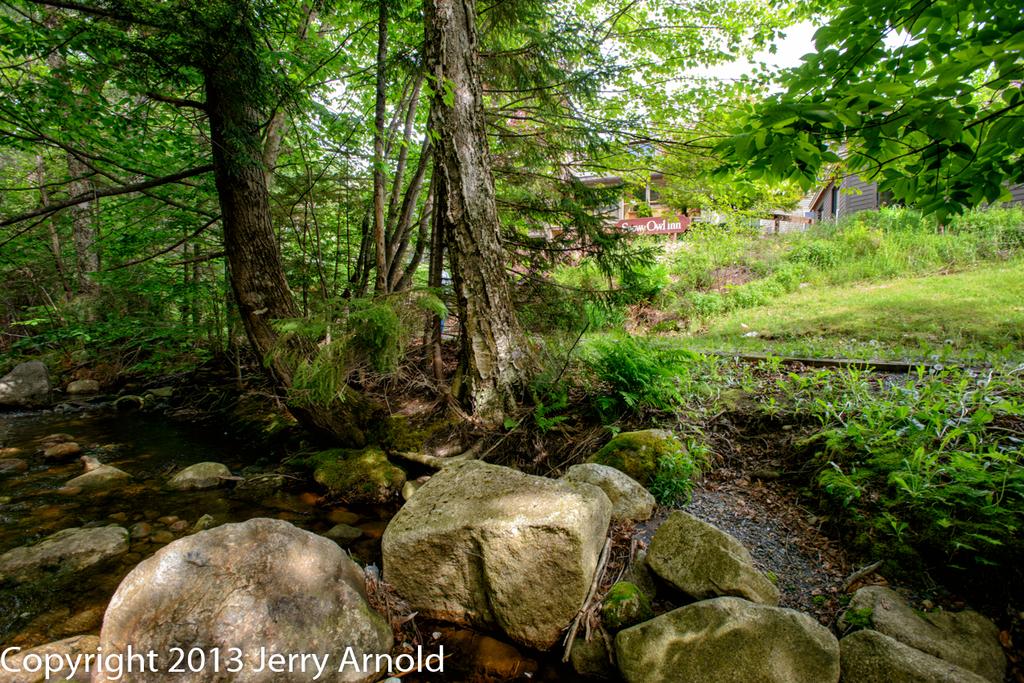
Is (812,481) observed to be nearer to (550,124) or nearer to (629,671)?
(629,671)

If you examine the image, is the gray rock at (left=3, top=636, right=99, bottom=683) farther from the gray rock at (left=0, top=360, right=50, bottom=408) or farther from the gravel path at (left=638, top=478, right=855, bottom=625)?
the gray rock at (left=0, top=360, right=50, bottom=408)

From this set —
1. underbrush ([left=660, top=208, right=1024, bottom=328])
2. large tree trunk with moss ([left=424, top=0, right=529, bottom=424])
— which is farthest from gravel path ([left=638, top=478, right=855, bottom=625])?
underbrush ([left=660, top=208, right=1024, bottom=328])

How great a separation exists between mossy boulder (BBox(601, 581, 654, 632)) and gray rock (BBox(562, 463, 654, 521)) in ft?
2.20

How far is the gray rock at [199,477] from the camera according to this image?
15.3 feet

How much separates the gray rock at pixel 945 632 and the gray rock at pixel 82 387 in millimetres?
13181

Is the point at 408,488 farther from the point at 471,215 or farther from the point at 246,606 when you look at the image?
the point at 471,215

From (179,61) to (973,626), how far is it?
23.2ft

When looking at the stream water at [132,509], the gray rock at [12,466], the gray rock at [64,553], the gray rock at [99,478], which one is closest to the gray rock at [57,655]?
the stream water at [132,509]

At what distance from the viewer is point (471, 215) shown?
442 cm

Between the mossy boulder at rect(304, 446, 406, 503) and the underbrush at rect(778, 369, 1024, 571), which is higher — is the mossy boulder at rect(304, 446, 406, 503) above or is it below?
below

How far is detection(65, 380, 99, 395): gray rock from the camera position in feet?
30.8

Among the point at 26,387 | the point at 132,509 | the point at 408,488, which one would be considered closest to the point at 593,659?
the point at 408,488

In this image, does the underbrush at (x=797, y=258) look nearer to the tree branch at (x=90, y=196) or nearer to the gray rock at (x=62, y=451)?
the tree branch at (x=90, y=196)

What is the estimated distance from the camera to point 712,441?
3.94 m
